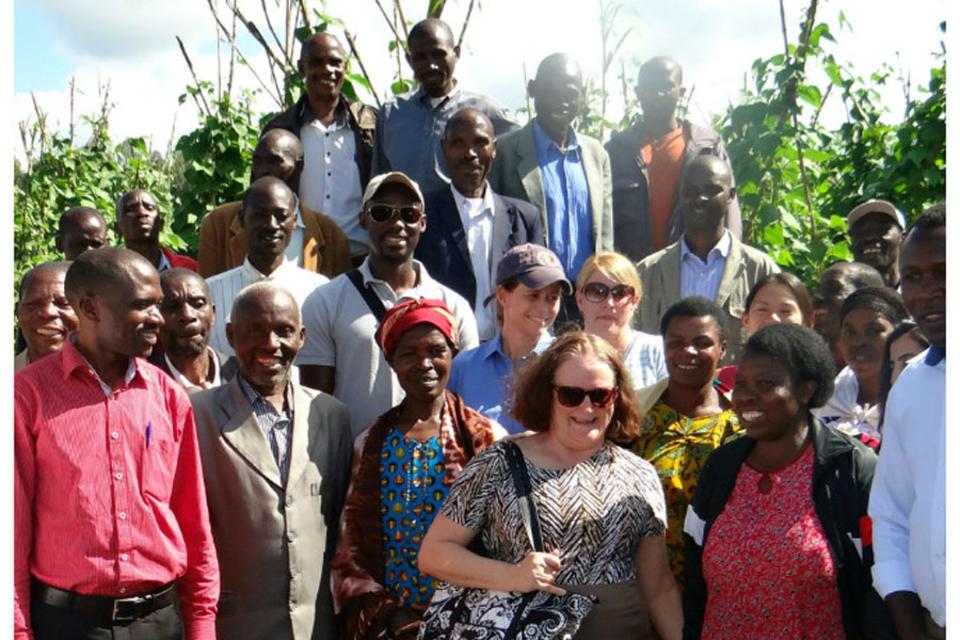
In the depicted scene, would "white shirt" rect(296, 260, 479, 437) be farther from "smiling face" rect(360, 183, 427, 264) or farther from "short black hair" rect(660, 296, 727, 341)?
"short black hair" rect(660, 296, 727, 341)

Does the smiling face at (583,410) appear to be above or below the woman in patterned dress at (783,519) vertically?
above

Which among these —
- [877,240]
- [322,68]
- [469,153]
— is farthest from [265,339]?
[877,240]

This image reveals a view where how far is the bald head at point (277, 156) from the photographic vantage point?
6.58 meters

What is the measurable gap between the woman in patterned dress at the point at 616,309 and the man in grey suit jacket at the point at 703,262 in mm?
975

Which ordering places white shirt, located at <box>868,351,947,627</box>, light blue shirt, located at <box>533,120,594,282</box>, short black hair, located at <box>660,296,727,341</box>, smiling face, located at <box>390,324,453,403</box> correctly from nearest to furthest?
white shirt, located at <box>868,351,947,627</box> → smiling face, located at <box>390,324,453,403</box> → short black hair, located at <box>660,296,727,341</box> → light blue shirt, located at <box>533,120,594,282</box>

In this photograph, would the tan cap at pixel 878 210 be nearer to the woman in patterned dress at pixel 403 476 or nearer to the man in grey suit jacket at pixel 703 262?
Result: the man in grey suit jacket at pixel 703 262

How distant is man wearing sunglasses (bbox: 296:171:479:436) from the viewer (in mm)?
5074

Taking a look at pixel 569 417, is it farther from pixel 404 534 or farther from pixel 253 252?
pixel 253 252

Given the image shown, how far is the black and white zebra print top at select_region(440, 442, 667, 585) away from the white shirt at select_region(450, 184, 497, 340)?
2.10 metres

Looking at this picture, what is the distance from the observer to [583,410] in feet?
12.6

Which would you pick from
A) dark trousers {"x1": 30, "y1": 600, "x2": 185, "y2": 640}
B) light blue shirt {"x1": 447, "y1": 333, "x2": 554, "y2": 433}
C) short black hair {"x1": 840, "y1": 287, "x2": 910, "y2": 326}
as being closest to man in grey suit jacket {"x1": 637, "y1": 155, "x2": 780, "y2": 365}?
short black hair {"x1": 840, "y1": 287, "x2": 910, "y2": 326}

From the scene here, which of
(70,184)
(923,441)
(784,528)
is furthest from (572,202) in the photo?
(70,184)

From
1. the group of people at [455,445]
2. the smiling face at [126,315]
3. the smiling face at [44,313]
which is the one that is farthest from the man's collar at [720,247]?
the smiling face at [126,315]

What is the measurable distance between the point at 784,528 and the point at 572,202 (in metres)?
3.11
